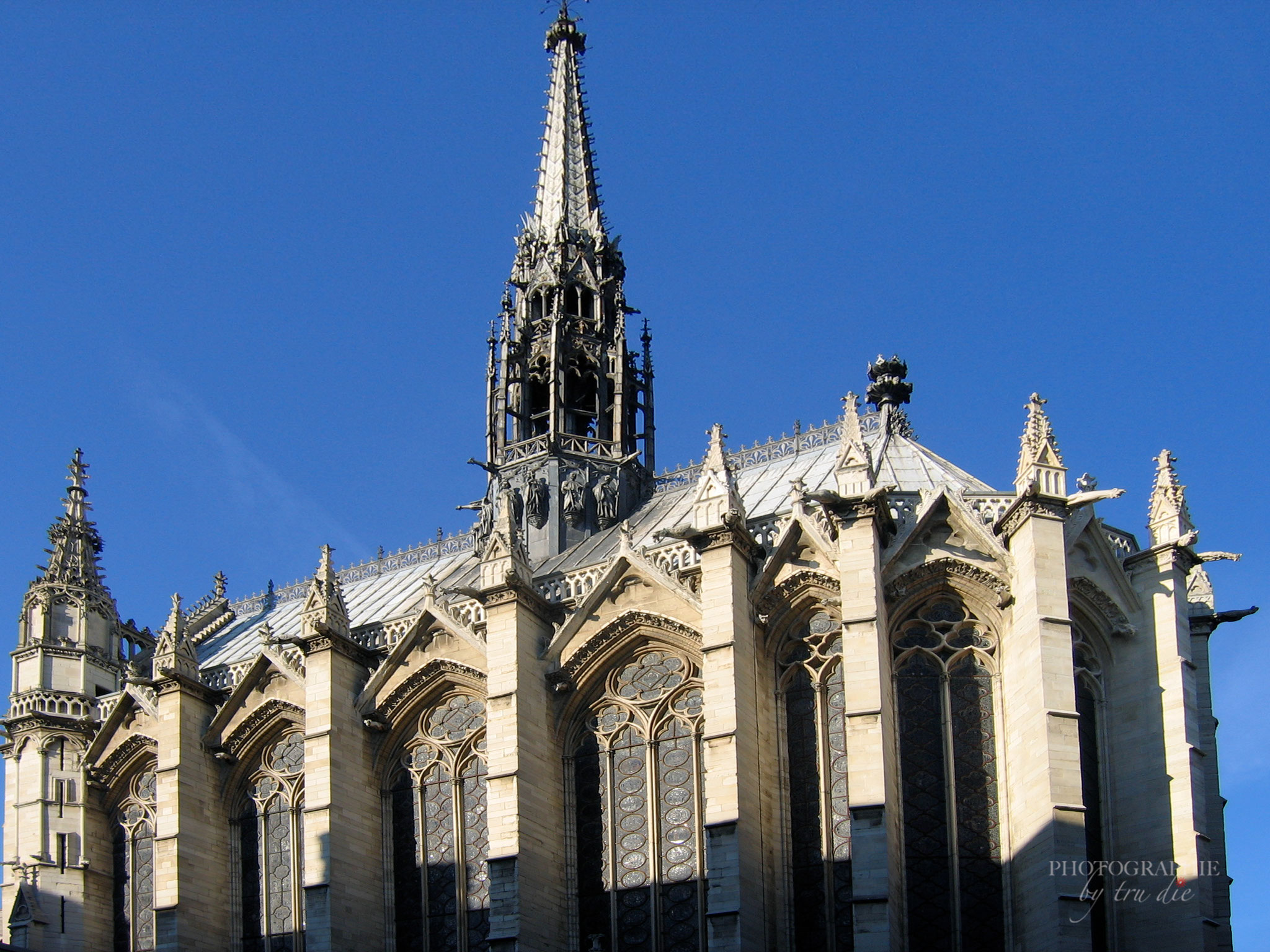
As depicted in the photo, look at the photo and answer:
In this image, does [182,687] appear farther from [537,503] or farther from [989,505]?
[989,505]

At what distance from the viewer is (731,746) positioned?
33.5 m

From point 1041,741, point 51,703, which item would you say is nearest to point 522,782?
point 1041,741

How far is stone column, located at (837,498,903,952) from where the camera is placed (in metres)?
31.5

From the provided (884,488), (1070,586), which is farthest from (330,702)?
(1070,586)

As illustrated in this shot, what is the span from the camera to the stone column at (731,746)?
32438 millimetres

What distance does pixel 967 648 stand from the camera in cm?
3484

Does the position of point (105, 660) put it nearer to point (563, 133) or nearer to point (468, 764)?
point (468, 764)

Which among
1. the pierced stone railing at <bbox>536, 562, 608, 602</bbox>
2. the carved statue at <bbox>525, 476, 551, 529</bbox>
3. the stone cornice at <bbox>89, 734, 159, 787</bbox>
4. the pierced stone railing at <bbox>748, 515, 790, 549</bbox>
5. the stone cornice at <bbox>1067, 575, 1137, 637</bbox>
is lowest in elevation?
the stone cornice at <bbox>89, 734, 159, 787</bbox>

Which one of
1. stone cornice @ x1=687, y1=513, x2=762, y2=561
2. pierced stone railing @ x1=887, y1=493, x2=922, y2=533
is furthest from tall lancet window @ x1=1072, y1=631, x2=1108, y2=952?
stone cornice @ x1=687, y1=513, x2=762, y2=561

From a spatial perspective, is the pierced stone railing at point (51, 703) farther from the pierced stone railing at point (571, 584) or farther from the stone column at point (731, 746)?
the stone column at point (731, 746)

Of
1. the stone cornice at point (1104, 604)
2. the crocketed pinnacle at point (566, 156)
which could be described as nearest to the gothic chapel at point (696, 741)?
the stone cornice at point (1104, 604)

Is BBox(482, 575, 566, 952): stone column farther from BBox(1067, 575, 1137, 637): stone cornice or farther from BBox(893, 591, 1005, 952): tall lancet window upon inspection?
BBox(1067, 575, 1137, 637): stone cornice

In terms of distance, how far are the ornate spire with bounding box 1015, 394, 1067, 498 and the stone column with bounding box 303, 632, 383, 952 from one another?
14.3 meters

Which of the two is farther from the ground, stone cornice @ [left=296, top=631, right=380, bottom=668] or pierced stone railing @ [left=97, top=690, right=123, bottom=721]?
stone cornice @ [left=296, top=631, right=380, bottom=668]
